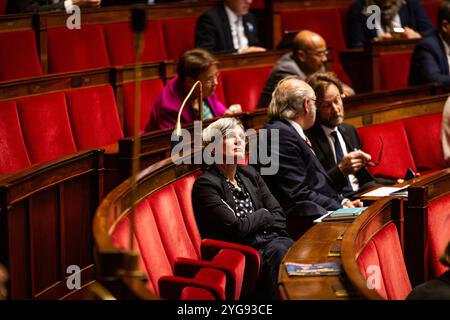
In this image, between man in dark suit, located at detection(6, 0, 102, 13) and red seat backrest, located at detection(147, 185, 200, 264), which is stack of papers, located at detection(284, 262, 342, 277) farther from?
man in dark suit, located at detection(6, 0, 102, 13)

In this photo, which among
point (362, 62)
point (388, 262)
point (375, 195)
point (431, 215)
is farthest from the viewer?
point (362, 62)

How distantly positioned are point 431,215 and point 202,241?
58 centimetres

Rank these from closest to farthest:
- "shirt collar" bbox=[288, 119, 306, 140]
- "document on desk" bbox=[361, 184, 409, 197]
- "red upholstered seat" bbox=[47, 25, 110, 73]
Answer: "document on desk" bbox=[361, 184, 409, 197] → "shirt collar" bbox=[288, 119, 306, 140] → "red upholstered seat" bbox=[47, 25, 110, 73]

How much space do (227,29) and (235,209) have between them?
1695mm

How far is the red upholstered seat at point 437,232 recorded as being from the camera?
2125mm

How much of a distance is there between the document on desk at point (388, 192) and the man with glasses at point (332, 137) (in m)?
0.12

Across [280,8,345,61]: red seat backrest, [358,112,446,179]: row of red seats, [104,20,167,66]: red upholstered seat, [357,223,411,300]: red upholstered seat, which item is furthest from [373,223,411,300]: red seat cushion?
[280,8,345,61]: red seat backrest

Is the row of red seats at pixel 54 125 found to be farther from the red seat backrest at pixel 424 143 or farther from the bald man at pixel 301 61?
the red seat backrest at pixel 424 143

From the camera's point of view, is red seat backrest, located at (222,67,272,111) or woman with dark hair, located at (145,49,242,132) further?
red seat backrest, located at (222,67,272,111)

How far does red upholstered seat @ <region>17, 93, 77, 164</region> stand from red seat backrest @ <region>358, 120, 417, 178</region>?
97cm

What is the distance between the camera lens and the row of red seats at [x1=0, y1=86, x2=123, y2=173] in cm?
261
